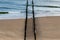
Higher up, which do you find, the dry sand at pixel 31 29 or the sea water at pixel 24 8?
the sea water at pixel 24 8

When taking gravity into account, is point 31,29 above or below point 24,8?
below

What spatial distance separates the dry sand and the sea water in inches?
2.5

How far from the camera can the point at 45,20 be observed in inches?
31.0

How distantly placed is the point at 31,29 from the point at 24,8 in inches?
10.1

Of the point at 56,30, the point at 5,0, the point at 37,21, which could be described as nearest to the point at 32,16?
the point at 37,21

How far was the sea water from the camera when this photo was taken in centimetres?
85

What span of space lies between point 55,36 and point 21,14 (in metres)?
0.33

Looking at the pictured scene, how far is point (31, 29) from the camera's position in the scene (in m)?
0.70

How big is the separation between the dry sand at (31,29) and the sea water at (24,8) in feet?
0.21

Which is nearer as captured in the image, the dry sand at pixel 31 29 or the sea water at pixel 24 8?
the dry sand at pixel 31 29

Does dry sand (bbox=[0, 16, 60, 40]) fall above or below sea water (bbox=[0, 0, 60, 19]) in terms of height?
below

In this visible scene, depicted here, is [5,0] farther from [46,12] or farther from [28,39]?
[28,39]

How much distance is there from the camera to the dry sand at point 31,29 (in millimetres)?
640

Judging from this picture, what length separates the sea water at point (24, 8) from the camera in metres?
0.85
